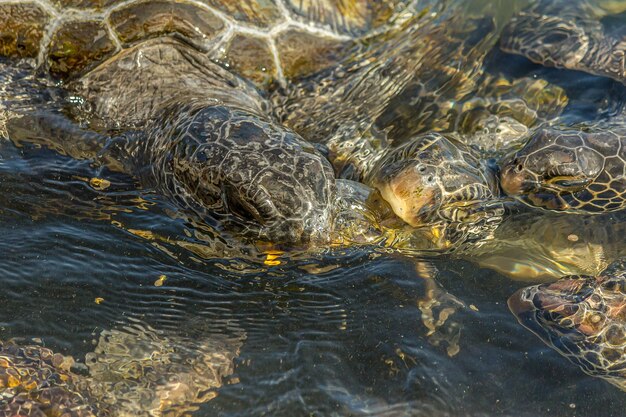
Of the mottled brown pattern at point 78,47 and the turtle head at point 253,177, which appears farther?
the mottled brown pattern at point 78,47

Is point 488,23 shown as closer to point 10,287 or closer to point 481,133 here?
point 481,133

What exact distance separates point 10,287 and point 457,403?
2.42 meters

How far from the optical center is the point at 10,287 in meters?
3.87

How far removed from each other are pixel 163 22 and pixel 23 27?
1051 mm

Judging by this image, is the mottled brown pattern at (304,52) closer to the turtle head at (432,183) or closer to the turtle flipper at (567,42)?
the turtle head at (432,183)

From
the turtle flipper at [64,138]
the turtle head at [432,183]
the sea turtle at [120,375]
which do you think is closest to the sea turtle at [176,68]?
the turtle flipper at [64,138]

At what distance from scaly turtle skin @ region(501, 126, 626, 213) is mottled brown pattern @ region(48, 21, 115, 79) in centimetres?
311

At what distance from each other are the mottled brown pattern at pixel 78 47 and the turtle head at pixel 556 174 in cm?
312

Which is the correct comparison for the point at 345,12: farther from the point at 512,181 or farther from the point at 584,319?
the point at 584,319

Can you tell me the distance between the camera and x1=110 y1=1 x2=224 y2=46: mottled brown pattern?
5.31 m

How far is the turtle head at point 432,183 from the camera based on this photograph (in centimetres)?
475

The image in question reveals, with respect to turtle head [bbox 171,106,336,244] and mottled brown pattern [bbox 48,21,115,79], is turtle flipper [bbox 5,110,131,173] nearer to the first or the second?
mottled brown pattern [bbox 48,21,115,79]

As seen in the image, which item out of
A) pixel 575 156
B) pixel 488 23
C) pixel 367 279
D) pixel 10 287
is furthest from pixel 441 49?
pixel 10 287

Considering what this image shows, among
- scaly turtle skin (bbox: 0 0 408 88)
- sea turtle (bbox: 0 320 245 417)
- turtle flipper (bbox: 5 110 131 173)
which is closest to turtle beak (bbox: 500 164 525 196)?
scaly turtle skin (bbox: 0 0 408 88)
